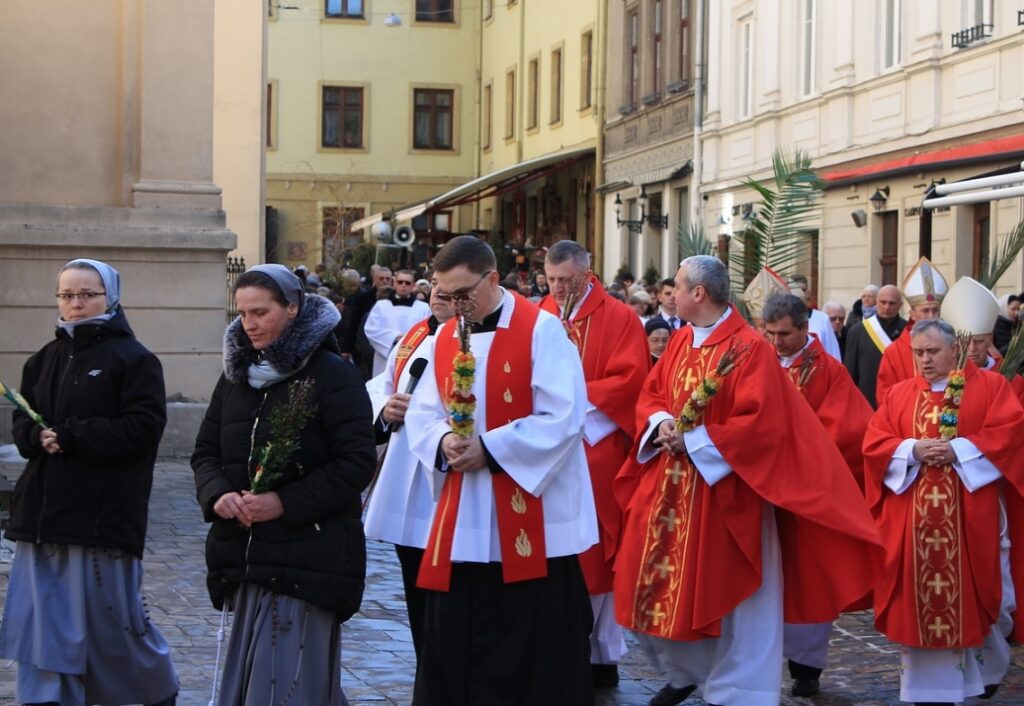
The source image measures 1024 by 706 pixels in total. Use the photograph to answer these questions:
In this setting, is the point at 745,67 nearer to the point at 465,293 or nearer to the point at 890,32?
the point at 890,32

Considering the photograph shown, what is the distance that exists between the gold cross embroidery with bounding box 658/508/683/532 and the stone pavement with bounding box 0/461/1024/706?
2.78 feet

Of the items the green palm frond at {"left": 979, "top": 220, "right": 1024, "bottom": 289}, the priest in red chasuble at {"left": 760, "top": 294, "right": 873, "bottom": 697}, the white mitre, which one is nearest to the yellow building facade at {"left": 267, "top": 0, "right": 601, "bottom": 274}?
the green palm frond at {"left": 979, "top": 220, "right": 1024, "bottom": 289}

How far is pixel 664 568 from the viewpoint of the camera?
7.61m

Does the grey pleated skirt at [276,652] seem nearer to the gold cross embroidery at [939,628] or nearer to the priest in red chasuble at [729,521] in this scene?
the priest in red chasuble at [729,521]

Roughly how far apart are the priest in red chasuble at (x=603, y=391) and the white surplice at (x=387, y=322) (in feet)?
23.0

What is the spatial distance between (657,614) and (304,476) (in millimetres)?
2340

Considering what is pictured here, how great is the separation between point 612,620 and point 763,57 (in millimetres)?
20894

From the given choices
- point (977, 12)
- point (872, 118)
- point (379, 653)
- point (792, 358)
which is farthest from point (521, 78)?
point (379, 653)

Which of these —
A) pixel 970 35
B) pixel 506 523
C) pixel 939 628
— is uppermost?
pixel 970 35

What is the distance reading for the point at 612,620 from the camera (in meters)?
8.33

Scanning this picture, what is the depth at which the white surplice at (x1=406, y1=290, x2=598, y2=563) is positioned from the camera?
609 cm

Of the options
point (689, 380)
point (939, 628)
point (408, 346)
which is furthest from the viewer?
point (939, 628)

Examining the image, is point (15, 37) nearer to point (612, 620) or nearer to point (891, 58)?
point (612, 620)

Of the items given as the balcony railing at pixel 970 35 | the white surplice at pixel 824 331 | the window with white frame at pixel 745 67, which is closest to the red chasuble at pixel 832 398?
the white surplice at pixel 824 331
